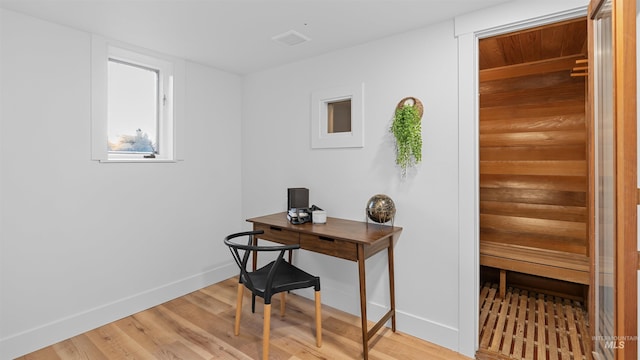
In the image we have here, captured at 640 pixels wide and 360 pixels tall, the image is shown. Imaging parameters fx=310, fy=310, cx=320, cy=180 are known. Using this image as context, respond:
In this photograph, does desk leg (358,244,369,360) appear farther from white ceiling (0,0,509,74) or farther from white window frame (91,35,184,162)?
white window frame (91,35,184,162)

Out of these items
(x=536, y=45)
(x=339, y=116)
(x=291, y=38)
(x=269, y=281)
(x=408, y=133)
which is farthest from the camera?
(x=339, y=116)

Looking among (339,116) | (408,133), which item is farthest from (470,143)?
(339,116)

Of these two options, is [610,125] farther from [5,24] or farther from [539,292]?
[5,24]

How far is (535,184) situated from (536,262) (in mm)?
754

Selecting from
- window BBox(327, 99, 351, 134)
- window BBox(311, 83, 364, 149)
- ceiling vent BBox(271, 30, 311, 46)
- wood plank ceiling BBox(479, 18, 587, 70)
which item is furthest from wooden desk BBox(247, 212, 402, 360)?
wood plank ceiling BBox(479, 18, 587, 70)

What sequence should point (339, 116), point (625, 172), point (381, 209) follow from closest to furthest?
point (625, 172), point (381, 209), point (339, 116)

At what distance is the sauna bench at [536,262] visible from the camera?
8.23ft

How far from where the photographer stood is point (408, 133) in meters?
2.19

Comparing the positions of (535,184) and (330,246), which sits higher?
(535,184)

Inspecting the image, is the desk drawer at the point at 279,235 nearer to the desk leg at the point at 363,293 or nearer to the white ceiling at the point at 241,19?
the desk leg at the point at 363,293

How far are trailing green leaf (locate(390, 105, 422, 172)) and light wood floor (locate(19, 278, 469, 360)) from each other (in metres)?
1.31

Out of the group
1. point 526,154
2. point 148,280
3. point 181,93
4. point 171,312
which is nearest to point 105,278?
point 148,280

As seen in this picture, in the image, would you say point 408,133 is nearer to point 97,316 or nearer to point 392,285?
point 392,285

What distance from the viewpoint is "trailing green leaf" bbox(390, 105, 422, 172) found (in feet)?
7.18
